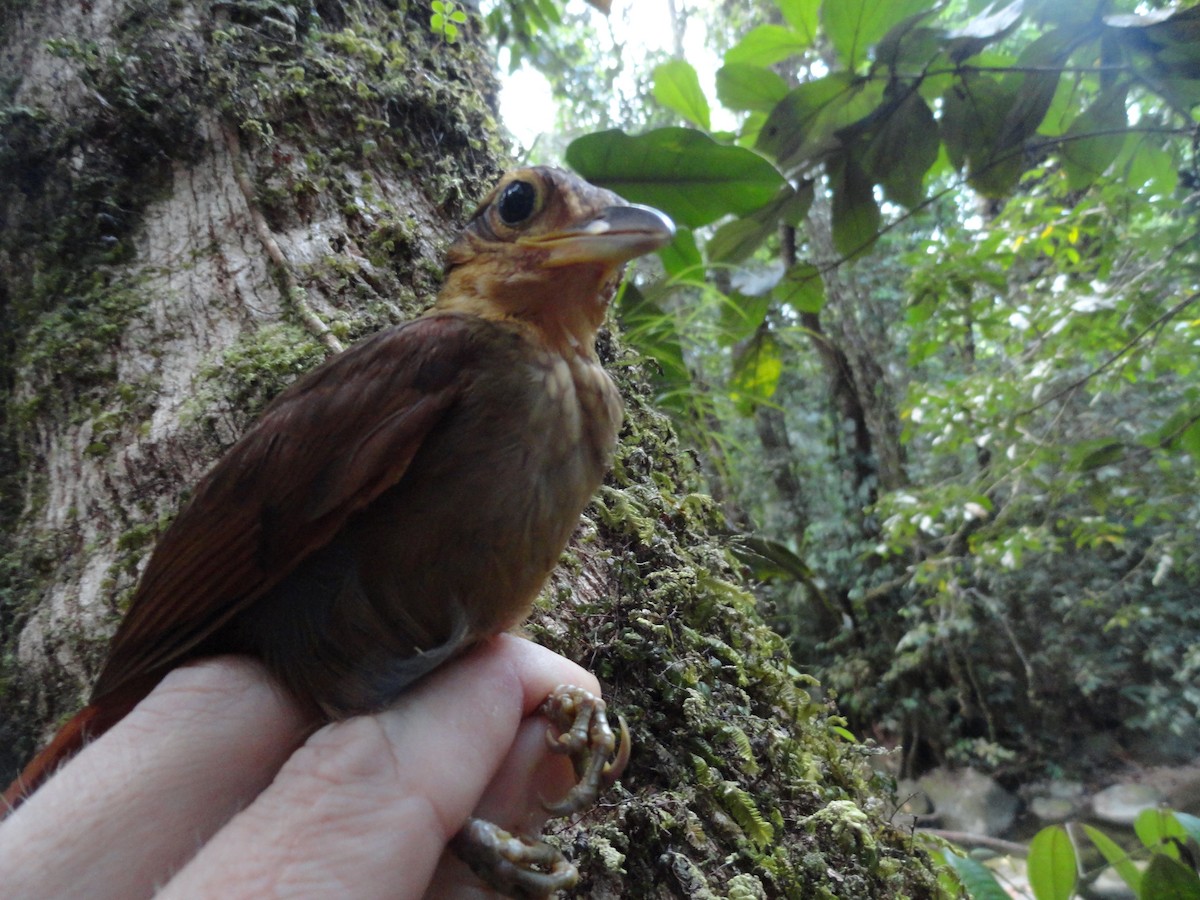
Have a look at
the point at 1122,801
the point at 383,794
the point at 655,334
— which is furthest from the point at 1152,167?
the point at 1122,801

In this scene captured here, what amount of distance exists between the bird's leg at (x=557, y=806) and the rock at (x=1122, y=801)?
8222mm

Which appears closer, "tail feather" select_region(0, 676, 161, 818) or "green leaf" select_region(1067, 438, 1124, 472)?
"tail feather" select_region(0, 676, 161, 818)

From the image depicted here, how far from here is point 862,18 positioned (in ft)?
8.43

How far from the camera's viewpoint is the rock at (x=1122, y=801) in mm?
7109

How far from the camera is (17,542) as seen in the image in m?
1.67

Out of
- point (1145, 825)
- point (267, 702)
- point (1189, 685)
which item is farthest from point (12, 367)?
point (1189, 685)

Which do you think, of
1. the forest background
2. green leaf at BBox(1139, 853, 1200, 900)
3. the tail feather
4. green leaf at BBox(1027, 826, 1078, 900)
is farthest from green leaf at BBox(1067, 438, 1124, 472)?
the tail feather

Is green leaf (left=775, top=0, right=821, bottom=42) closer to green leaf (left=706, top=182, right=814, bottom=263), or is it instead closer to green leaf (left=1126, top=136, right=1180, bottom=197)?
green leaf (left=706, top=182, right=814, bottom=263)

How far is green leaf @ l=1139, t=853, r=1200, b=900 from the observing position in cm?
186

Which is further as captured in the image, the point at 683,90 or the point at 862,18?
the point at 683,90

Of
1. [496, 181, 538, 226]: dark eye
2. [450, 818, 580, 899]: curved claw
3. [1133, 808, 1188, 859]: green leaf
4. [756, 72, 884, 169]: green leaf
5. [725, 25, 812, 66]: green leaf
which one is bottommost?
[1133, 808, 1188, 859]: green leaf

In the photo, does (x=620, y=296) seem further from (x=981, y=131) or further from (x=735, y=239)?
(x=981, y=131)

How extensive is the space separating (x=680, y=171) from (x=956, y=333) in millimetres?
2897

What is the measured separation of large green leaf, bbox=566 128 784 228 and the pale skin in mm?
2159
